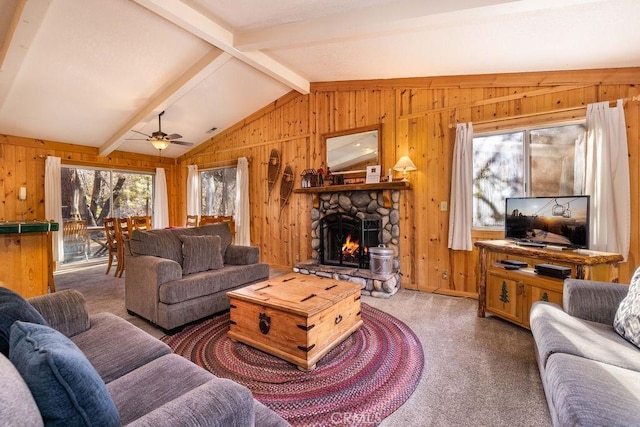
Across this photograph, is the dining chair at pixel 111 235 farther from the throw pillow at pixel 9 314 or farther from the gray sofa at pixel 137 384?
the throw pillow at pixel 9 314

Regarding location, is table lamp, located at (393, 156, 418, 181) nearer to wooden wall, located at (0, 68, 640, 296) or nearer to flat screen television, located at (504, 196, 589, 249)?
wooden wall, located at (0, 68, 640, 296)

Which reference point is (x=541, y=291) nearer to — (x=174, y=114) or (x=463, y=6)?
(x=463, y=6)

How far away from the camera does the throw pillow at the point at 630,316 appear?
152 cm

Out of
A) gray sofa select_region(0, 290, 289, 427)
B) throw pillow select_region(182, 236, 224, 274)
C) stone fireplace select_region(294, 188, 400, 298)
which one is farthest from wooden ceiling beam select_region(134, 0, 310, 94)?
gray sofa select_region(0, 290, 289, 427)

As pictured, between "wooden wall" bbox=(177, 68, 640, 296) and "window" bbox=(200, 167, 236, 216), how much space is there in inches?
29.1

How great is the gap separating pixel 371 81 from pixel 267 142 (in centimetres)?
224

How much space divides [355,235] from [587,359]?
3.17 meters

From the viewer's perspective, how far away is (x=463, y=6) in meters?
2.36

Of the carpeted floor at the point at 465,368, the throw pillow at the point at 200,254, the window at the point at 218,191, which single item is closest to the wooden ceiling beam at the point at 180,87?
the window at the point at 218,191

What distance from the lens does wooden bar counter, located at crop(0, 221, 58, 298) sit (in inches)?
126

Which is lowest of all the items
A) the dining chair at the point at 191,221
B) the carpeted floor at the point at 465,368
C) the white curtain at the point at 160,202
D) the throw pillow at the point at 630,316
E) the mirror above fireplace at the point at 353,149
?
the carpeted floor at the point at 465,368

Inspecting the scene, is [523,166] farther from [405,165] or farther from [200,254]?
[200,254]

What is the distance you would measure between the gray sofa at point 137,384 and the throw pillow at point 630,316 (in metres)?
1.85

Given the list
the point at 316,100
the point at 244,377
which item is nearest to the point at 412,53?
the point at 316,100
